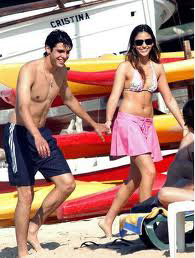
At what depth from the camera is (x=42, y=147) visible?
6996 mm

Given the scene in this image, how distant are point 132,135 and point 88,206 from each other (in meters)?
1.70

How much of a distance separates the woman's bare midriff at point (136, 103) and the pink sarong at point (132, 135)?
0.13 feet

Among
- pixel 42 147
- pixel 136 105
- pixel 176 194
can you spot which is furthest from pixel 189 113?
pixel 136 105

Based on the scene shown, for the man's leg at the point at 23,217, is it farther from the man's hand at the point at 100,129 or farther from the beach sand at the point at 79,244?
the man's hand at the point at 100,129

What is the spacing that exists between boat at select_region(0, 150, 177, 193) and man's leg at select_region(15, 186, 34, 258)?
146 inches

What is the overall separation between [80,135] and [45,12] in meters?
3.86

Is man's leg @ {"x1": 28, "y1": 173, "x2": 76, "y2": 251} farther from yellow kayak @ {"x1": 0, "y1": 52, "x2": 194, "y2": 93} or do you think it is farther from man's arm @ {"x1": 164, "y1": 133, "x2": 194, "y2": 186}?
yellow kayak @ {"x1": 0, "y1": 52, "x2": 194, "y2": 93}

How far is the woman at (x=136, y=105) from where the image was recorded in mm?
7977

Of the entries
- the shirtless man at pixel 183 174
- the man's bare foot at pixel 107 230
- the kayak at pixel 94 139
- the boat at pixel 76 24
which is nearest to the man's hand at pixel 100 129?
the man's bare foot at pixel 107 230

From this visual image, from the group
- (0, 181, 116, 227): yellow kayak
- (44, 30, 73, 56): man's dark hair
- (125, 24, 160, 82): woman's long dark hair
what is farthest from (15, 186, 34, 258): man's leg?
(0, 181, 116, 227): yellow kayak

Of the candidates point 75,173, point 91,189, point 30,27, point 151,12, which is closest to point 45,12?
point 30,27

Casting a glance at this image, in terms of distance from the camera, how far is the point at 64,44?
7391 mm

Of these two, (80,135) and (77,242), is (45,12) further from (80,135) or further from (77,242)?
(77,242)

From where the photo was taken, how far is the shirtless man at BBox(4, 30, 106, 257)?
7.37m
